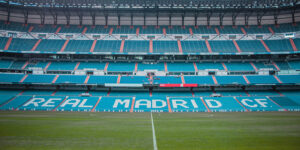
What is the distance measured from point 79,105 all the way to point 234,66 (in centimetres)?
4209

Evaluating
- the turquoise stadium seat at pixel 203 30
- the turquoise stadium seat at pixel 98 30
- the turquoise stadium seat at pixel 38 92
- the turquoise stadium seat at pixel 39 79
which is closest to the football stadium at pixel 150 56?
the turquoise stadium seat at pixel 203 30

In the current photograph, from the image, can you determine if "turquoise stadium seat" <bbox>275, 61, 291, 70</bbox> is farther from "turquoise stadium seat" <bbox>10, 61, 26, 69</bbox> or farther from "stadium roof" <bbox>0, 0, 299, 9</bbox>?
"turquoise stadium seat" <bbox>10, 61, 26, 69</bbox>

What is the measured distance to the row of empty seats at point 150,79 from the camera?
136 feet

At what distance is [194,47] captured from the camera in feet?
167

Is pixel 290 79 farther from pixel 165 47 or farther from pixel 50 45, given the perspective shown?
pixel 50 45

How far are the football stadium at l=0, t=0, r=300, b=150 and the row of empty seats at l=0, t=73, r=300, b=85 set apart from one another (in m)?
0.24

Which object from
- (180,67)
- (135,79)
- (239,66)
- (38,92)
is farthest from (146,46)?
(38,92)

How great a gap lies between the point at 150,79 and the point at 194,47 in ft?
58.9

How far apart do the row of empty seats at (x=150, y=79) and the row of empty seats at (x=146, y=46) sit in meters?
9.18

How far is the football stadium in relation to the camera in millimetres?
37125

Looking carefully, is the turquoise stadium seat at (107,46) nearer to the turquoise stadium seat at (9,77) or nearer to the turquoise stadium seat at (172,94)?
the turquoise stadium seat at (172,94)

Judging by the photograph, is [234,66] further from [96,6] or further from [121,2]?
[96,6]

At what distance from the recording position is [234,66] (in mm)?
47812

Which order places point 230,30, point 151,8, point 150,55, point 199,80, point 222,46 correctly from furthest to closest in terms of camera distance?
point 230,30 < point 151,8 < point 222,46 < point 150,55 < point 199,80
